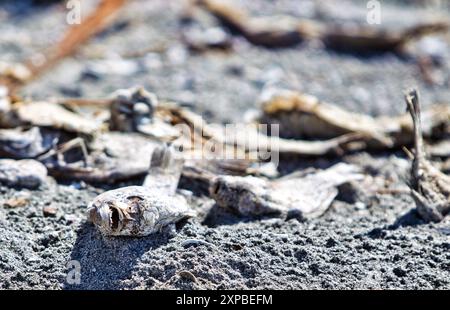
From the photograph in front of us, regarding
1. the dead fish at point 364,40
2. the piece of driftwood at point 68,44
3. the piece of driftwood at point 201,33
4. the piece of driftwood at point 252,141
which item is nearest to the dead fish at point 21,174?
the piece of driftwood at point 252,141

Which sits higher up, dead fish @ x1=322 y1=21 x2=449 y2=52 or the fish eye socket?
dead fish @ x1=322 y1=21 x2=449 y2=52

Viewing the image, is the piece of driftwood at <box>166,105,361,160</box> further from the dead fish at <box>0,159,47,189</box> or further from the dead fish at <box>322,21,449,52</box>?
the dead fish at <box>322,21,449,52</box>

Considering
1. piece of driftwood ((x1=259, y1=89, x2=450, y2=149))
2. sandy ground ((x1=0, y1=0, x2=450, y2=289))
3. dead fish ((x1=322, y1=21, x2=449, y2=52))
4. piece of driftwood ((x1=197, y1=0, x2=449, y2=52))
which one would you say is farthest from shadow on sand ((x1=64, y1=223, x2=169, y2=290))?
dead fish ((x1=322, y1=21, x2=449, y2=52))

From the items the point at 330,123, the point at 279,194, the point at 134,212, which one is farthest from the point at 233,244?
the point at 330,123

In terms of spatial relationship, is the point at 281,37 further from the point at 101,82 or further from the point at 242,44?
the point at 101,82

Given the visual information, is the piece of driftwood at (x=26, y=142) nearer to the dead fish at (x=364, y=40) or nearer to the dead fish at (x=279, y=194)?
the dead fish at (x=279, y=194)
